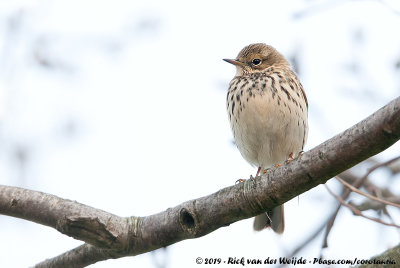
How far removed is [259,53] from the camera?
7.68m

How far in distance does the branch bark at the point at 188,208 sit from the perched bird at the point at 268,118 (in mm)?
2166

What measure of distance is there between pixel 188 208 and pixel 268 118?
2.39m

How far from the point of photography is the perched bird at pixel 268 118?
620 cm

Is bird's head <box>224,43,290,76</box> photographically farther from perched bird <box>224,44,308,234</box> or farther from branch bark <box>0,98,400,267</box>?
branch bark <box>0,98,400,267</box>

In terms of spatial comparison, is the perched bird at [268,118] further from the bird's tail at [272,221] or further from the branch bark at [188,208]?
the branch bark at [188,208]

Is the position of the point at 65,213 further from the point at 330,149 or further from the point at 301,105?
the point at 301,105

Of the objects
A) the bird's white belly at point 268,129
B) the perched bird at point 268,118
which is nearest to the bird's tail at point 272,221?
the perched bird at point 268,118

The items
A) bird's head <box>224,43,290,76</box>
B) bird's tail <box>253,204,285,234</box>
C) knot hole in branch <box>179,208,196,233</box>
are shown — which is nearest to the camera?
knot hole in branch <box>179,208,196,233</box>

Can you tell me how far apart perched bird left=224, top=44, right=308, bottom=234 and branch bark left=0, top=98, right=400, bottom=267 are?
85.3 inches

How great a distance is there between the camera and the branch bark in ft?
11.2

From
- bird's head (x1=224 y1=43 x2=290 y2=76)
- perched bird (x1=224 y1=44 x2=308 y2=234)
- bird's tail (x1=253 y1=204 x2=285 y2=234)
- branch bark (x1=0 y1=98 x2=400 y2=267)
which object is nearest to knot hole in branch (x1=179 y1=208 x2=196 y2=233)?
branch bark (x1=0 y1=98 x2=400 y2=267)

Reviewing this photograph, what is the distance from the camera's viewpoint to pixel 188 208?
414 centimetres

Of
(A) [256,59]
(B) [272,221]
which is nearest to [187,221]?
(B) [272,221]

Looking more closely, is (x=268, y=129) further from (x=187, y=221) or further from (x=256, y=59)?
(x=187, y=221)
